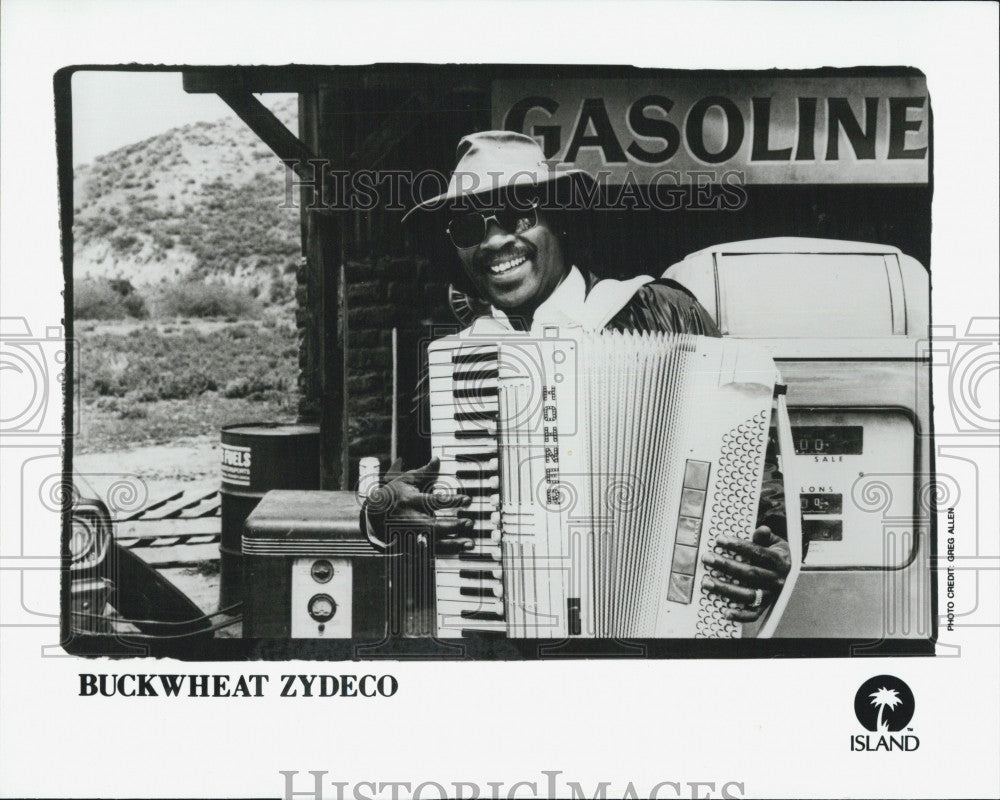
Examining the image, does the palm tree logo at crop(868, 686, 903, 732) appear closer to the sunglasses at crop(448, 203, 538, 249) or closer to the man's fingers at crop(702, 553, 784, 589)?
the man's fingers at crop(702, 553, 784, 589)

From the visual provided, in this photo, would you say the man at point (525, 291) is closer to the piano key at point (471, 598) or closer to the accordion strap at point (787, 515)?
the accordion strap at point (787, 515)

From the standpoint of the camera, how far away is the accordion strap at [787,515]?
11.4 feet

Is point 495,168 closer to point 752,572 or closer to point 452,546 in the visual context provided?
point 452,546

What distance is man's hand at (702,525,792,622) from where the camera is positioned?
351 centimetres

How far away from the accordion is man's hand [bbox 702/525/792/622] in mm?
41

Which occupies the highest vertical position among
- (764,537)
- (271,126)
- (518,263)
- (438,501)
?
(271,126)

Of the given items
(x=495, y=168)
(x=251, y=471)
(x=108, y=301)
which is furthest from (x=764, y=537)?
(x=108, y=301)

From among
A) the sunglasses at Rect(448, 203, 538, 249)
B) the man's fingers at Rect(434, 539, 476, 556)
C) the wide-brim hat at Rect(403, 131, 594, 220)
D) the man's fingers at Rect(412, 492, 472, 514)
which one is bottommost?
the man's fingers at Rect(434, 539, 476, 556)

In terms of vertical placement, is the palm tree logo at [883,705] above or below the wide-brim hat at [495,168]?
below

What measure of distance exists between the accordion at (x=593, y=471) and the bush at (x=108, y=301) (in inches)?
42.0

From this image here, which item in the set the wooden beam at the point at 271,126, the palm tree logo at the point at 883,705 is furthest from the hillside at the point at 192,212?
the palm tree logo at the point at 883,705

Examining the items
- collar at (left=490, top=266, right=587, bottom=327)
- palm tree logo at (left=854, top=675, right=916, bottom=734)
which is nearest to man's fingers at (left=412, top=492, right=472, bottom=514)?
collar at (left=490, top=266, right=587, bottom=327)

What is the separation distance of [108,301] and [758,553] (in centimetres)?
243

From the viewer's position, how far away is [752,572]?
139 inches
